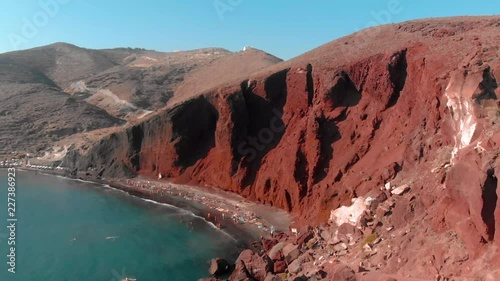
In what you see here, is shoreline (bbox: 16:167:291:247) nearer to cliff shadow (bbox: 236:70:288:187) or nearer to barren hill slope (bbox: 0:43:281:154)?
cliff shadow (bbox: 236:70:288:187)

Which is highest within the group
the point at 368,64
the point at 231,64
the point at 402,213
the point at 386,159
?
the point at 231,64

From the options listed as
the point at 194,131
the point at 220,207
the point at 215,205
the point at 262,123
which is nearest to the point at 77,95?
the point at 194,131

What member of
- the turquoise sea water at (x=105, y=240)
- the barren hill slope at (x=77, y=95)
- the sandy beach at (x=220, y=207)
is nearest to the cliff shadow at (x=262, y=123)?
the sandy beach at (x=220, y=207)

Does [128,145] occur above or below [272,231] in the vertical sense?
above

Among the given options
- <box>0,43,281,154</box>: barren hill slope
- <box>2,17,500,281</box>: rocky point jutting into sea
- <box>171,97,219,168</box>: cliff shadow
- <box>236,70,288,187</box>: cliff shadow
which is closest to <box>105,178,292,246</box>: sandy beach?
<box>2,17,500,281</box>: rocky point jutting into sea

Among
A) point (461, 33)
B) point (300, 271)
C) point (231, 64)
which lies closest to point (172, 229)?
point (300, 271)

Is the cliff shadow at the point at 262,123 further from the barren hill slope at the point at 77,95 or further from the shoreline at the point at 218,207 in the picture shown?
the barren hill slope at the point at 77,95

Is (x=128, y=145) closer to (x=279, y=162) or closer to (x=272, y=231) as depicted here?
→ (x=279, y=162)
